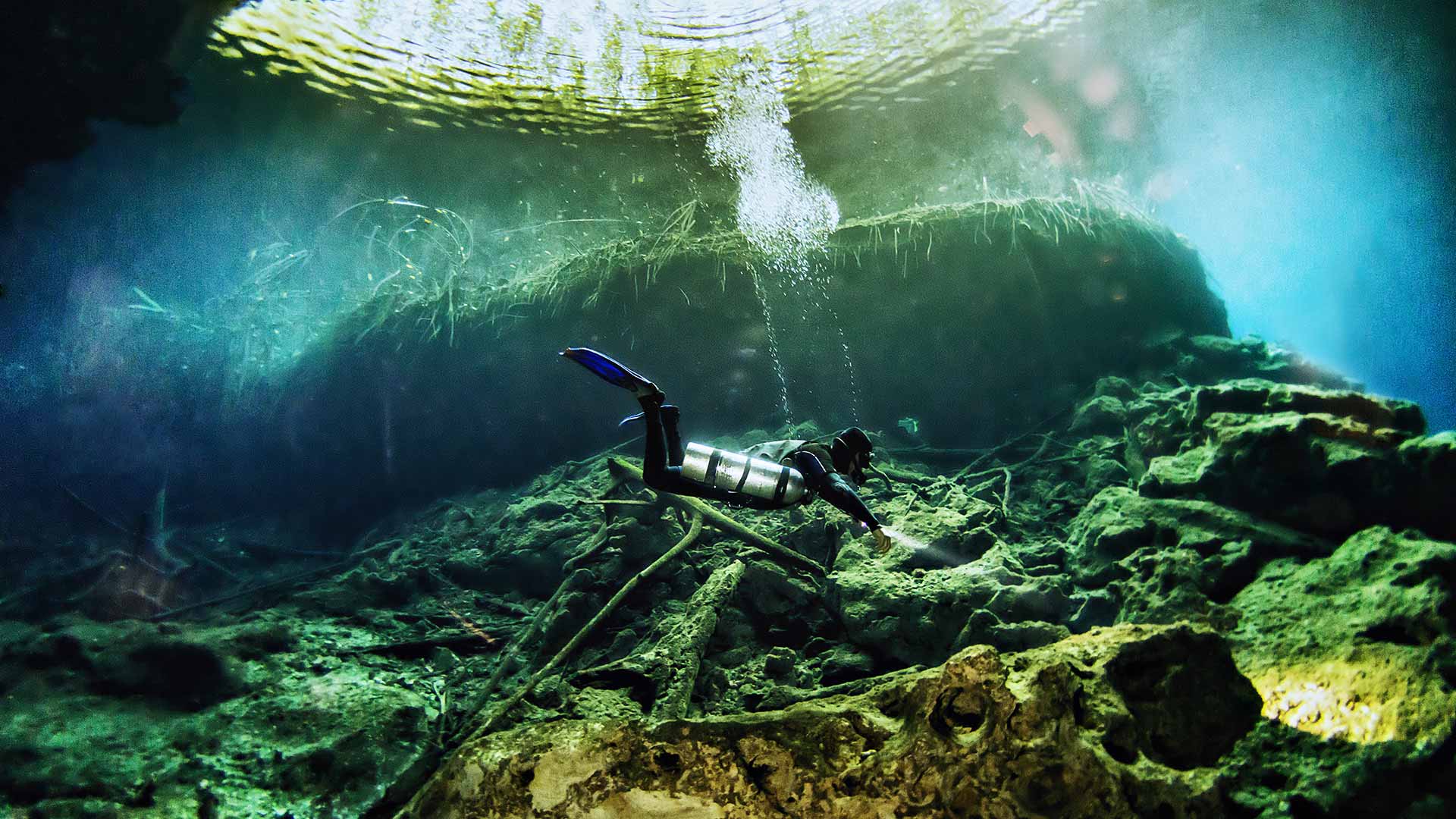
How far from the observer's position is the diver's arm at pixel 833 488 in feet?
11.2

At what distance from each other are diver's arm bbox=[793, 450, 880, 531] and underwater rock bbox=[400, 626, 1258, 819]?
45.5 inches

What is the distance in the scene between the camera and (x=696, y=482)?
343cm

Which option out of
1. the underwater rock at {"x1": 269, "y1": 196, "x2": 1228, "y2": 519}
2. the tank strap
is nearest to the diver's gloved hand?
the tank strap

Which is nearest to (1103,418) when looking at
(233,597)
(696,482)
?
(696,482)

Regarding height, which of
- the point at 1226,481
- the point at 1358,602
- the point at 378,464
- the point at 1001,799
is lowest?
the point at 378,464

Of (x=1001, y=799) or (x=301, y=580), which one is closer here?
(x=1001, y=799)

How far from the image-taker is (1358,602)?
10.5ft

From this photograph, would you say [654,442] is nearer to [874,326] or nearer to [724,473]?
[724,473]

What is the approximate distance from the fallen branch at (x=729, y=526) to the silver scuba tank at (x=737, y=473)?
1565mm

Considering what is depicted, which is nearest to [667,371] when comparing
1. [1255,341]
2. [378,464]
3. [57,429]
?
[378,464]

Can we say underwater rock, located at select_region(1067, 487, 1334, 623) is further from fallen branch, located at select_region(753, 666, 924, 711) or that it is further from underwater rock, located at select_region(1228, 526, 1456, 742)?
fallen branch, located at select_region(753, 666, 924, 711)

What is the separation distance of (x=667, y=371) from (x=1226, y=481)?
27.7 ft

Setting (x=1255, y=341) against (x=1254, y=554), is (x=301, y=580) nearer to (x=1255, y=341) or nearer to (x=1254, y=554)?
(x=1254, y=554)

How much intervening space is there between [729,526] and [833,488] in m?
2.26
